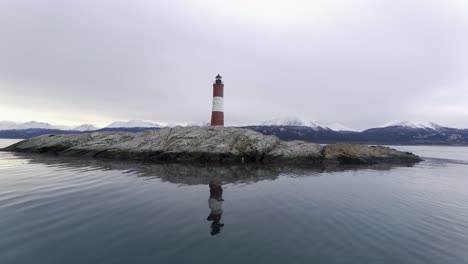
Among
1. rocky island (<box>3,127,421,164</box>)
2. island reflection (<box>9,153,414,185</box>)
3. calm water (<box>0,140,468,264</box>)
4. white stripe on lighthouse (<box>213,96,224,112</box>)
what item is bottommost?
calm water (<box>0,140,468,264</box>)

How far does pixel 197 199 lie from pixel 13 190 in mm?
11663

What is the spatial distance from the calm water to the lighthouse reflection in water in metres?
0.11

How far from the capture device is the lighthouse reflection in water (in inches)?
418

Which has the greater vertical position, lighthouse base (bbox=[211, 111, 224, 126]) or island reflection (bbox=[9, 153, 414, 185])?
lighthouse base (bbox=[211, 111, 224, 126])

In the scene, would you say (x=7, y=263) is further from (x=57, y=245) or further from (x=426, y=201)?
(x=426, y=201)

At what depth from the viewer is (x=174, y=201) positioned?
14430mm

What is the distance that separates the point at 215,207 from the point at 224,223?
250 centimetres

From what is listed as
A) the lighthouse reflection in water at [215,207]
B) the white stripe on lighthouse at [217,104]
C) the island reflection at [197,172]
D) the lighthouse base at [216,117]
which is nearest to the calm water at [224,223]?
the lighthouse reflection in water at [215,207]

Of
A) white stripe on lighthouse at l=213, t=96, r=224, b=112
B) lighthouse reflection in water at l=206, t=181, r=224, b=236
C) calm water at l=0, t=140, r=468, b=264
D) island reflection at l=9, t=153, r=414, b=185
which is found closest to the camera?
calm water at l=0, t=140, r=468, b=264

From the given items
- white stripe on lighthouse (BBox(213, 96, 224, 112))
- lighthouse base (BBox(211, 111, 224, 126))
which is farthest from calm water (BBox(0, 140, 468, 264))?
white stripe on lighthouse (BBox(213, 96, 224, 112))

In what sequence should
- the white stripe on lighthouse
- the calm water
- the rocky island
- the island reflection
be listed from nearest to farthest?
the calm water, the island reflection, the rocky island, the white stripe on lighthouse

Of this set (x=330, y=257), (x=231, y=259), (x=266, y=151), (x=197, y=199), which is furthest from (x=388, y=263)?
(x=266, y=151)

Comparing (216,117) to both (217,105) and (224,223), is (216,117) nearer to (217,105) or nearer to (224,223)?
(217,105)

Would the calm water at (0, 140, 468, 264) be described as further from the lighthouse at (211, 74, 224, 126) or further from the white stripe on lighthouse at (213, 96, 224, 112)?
the white stripe on lighthouse at (213, 96, 224, 112)
